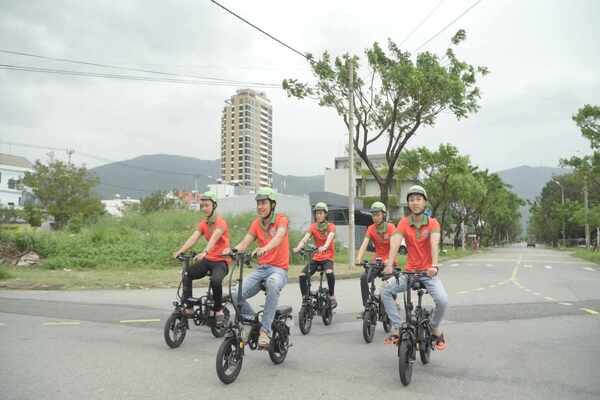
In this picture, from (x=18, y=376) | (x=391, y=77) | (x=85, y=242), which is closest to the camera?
(x=18, y=376)

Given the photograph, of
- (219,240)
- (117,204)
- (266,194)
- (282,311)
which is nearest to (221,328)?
(219,240)

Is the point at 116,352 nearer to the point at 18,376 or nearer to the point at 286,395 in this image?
the point at 18,376

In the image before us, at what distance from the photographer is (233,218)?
82.6ft

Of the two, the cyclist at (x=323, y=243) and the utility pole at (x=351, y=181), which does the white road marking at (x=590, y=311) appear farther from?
the utility pole at (x=351, y=181)

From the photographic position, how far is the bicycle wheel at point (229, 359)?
4500 mm

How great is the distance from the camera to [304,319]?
7.20 m

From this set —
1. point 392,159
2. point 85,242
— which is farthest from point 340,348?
point 392,159

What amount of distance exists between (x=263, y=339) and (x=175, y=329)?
1723 mm

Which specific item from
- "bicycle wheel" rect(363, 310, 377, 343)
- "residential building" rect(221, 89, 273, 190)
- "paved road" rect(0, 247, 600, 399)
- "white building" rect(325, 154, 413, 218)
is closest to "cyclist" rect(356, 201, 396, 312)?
"bicycle wheel" rect(363, 310, 377, 343)

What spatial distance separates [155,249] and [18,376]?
1546cm

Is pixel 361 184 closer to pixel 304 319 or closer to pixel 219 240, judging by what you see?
pixel 304 319

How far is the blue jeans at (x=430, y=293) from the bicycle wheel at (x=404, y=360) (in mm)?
479

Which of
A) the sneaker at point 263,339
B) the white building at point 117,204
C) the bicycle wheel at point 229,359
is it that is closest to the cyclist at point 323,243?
the sneaker at point 263,339

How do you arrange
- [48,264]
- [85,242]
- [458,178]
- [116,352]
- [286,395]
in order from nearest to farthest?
[286,395]
[116,352]
[48,264]
[85,242]
[458,178]
